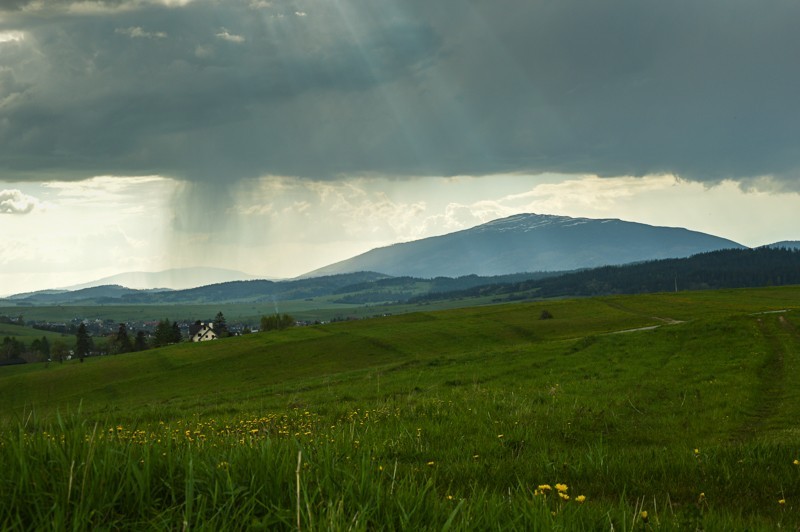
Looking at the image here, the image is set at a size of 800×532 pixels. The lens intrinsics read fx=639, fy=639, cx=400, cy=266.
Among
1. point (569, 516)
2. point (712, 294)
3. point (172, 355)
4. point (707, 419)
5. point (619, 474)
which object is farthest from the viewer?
point (712, 294)

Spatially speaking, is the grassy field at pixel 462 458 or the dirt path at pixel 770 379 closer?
the grassy field at pixel 462 458

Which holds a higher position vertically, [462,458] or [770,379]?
[462,458]

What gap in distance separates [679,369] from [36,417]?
3475cm

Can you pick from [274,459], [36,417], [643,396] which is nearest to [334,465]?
[274,459]

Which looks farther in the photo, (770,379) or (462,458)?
(770,379)

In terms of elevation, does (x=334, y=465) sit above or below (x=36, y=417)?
below

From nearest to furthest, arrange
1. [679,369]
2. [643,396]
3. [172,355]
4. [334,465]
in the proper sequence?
[334,465]
[643,396]
[679,369]
[172,355]

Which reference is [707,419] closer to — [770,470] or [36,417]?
[770,470]

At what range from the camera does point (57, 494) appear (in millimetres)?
3973

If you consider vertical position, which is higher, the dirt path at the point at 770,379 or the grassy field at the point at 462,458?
the grassy field at the point at 462,458

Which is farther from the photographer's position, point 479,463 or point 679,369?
point 679,369

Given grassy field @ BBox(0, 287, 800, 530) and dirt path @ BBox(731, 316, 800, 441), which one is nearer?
grassy field @ BBox(0, 287, 800, 530)

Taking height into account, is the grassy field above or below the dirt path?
above

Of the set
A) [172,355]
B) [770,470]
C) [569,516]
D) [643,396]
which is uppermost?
[569,516]
